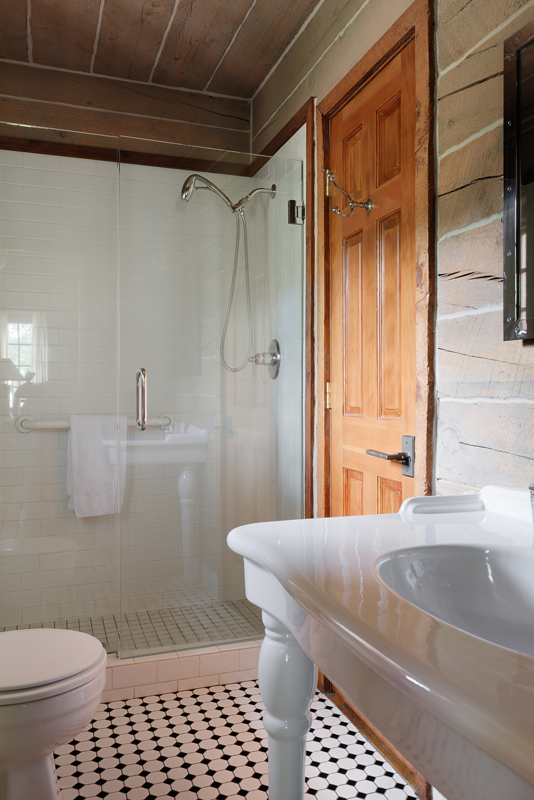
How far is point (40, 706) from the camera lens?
1.30 m

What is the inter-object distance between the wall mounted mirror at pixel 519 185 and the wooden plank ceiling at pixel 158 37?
136cm

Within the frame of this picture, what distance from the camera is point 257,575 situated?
3.11 feet

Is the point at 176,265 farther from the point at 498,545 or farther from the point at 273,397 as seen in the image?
the point at 498,545

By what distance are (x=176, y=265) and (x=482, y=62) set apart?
4.20ft

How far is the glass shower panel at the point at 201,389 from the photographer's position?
87.4 inches

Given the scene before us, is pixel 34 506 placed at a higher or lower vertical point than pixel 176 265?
lower

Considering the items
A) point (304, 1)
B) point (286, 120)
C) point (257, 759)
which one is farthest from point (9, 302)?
point (257, 759)

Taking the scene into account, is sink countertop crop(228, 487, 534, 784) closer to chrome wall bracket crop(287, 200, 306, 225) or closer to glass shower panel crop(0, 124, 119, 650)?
chrome wall bracket crop(287, 200, 306, 225)

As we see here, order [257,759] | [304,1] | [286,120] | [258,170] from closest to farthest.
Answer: [257,759] < [304,1] < [258,170] < [286,120]

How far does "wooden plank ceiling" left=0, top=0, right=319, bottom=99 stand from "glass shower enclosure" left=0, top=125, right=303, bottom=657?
1.30ft

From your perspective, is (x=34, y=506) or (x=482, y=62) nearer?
(x=482, y=62)

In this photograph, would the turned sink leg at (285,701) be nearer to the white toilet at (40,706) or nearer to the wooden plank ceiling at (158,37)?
the white toilet at (40,706)

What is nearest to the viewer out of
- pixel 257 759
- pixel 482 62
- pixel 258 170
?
pixel 482 62

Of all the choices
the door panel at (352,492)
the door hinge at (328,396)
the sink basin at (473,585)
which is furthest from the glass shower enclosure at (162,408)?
the sink basin at (473,585)
